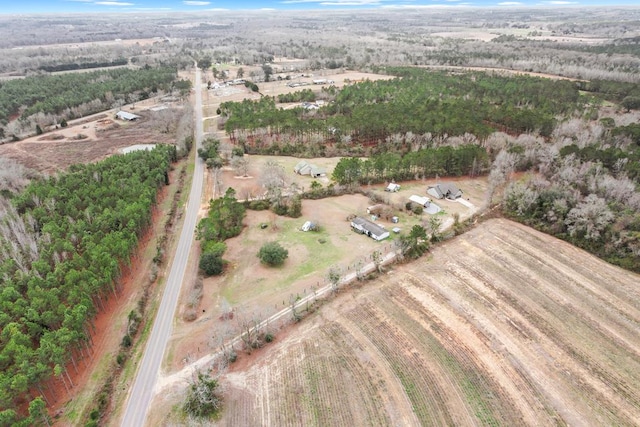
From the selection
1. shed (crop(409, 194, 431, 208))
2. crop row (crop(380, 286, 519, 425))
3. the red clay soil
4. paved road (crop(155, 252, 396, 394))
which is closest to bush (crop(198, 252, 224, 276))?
the red clay soil

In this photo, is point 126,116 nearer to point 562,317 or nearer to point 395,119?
point 395,119

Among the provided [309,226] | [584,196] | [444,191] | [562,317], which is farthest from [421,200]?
[562,317]

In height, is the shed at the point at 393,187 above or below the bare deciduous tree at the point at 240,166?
below

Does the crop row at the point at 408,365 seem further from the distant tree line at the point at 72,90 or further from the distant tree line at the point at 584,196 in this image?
the distant tree line at the point at 72,90

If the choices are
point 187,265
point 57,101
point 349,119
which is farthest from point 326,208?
point 57,101

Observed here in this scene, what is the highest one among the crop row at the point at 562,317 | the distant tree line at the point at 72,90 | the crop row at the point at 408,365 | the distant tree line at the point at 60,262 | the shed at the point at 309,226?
the distant tree line at the point at 72,90

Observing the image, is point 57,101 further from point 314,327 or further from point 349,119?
point 314,327

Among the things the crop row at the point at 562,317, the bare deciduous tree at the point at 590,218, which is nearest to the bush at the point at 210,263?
the crop row at the point at 562,317
